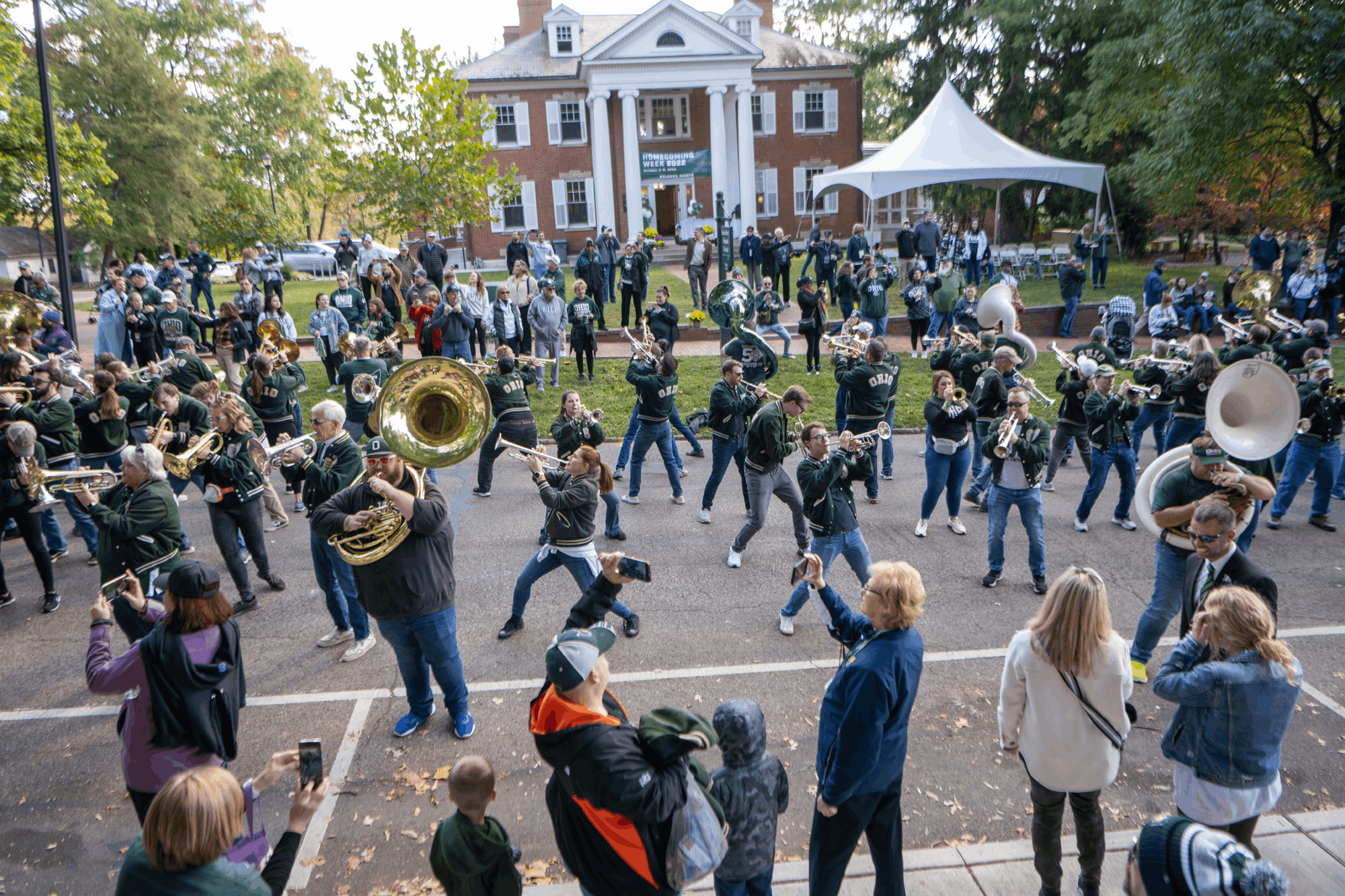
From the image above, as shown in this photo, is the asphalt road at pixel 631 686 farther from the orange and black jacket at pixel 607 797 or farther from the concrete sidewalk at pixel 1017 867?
the orange and black jacket at pixel 607 797

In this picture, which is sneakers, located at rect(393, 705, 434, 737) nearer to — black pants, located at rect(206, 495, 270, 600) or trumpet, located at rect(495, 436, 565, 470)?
trumpet, located at rect(495, 436, 565, 470)

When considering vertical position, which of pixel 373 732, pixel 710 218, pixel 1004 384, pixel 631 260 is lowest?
pixel 373 732

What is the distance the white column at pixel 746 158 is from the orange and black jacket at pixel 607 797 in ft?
103

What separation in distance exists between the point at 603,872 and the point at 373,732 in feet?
10.4

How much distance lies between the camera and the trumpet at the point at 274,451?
715 centimetres

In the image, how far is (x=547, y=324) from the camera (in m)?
15.1

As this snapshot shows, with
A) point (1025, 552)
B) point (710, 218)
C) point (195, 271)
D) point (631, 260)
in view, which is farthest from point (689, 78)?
point (1025, 552)

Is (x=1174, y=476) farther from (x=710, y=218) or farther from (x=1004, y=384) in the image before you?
(x=710, y=218)

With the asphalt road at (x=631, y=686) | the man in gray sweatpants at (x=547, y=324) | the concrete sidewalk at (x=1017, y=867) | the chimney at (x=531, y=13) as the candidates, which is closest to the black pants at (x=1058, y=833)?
the concrete sidewalk at (x=1017, y=867)

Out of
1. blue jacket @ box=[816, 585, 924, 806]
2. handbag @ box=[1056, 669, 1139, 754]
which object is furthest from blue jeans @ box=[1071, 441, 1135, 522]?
blue jacket @ box=[816, 585, 924, 806]

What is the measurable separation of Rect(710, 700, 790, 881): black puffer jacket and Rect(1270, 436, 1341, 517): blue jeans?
8.10 m

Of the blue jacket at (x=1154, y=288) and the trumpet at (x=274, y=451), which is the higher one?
the blue jacket at (x=1154, y=288)

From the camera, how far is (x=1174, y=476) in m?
5.89

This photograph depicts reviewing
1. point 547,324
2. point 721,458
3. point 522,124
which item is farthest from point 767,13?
point 721,458
